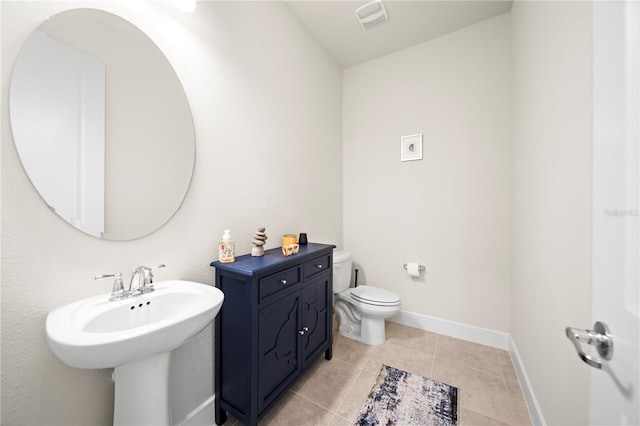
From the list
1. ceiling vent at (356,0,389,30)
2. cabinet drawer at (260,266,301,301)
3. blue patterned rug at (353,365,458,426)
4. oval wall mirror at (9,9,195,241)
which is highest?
ceiling vent at (356,0,389,30)

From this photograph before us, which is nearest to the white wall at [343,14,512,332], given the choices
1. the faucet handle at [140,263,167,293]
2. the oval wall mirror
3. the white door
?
the white door

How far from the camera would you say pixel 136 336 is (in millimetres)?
615

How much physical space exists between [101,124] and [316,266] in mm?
1313

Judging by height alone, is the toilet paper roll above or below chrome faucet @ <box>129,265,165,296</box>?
below

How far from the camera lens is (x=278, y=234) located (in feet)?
5.68

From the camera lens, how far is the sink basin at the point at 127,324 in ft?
1.91

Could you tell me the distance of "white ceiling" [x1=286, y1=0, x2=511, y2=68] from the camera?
5.78 feet

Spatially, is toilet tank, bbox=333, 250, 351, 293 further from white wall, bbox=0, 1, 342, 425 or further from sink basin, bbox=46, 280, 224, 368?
sink basin, bbox=46, 280, 224, 368

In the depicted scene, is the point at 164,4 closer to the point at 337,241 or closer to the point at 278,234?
the point at 278,234

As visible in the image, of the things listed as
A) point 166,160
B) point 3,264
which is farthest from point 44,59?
point 3,264

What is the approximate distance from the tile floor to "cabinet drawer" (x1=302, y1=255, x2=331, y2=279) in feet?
2.45

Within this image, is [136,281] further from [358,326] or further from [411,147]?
[411,147]

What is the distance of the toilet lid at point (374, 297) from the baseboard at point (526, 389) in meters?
0.85

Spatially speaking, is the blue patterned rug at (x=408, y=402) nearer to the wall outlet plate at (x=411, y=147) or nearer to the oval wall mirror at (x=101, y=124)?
the oval wall mirror at (x=101, y=124)
